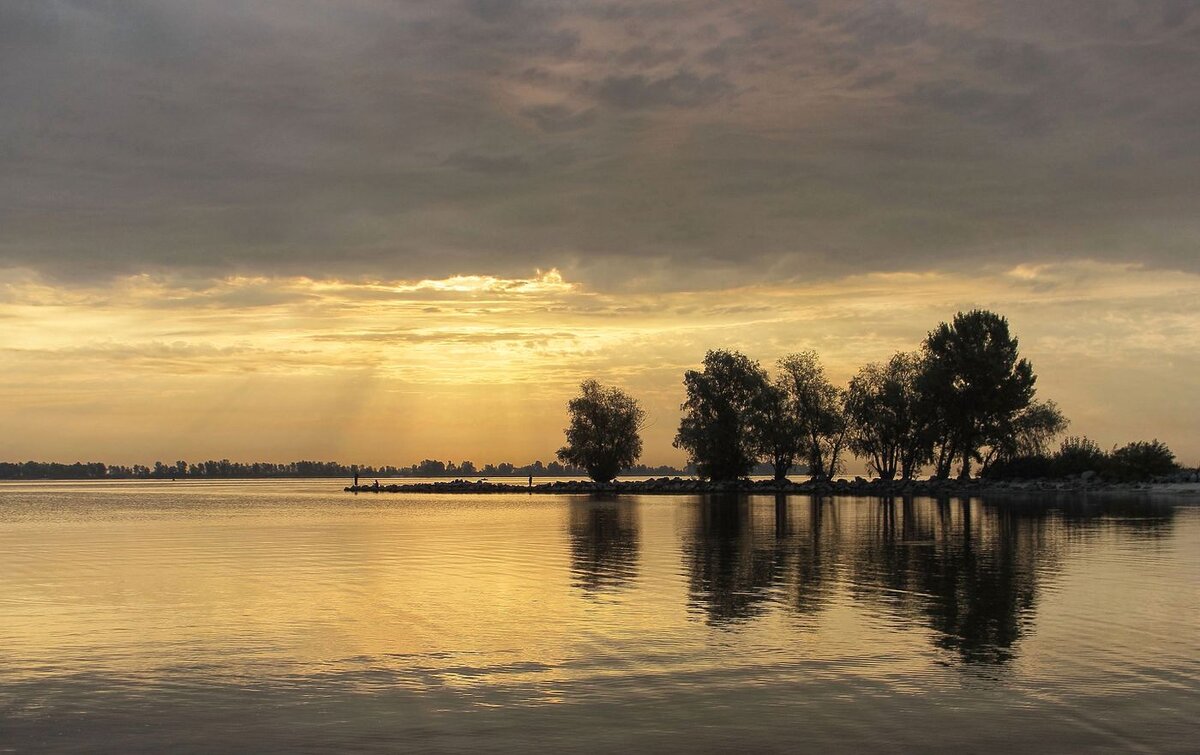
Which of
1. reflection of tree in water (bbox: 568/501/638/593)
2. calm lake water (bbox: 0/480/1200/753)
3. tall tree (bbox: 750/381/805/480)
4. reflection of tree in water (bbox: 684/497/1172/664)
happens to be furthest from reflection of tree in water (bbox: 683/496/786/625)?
tall tree (bbox: 750/381/805/480)

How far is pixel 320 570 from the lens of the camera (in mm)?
33906

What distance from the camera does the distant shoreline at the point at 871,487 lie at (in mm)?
102250

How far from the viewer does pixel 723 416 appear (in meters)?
137

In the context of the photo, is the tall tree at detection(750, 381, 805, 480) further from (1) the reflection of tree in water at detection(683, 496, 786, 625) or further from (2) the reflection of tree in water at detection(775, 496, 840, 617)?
(1) the reflection of tree in water at detection(683, 496, 786, 625)

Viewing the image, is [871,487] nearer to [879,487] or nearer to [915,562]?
[879,487]

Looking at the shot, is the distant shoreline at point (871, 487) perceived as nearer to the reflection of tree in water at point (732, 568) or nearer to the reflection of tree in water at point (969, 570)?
the reflection of tree in water at point (969, 570)

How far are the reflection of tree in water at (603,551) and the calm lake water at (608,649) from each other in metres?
0.27

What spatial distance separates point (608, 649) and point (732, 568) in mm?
15050

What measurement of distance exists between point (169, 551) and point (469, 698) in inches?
1226

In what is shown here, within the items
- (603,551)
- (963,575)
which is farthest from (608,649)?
(603,551)

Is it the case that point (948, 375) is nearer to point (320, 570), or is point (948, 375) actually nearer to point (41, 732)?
point (320, 570)

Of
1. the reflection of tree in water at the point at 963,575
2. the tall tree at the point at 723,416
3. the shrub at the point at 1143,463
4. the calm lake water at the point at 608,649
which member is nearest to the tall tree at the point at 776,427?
the tall tree at the point at 723,416

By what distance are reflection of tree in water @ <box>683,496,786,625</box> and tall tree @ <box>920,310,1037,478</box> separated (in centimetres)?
6415

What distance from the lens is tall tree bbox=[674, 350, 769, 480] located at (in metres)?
135
